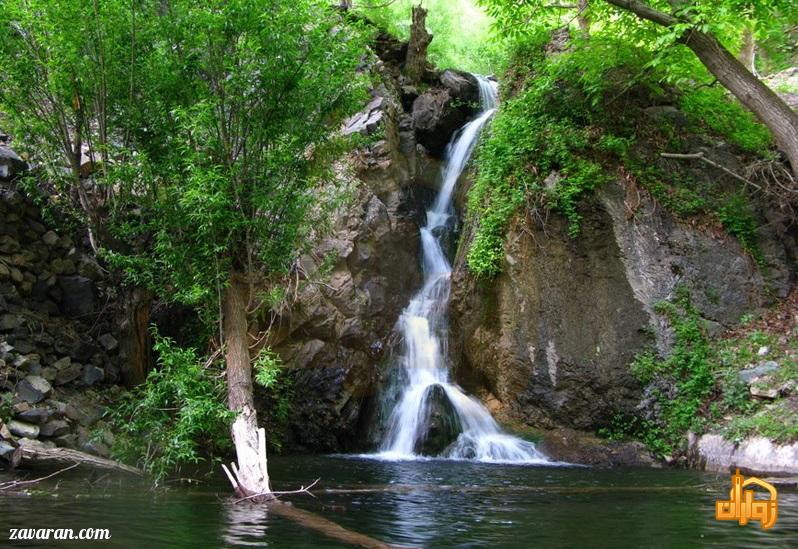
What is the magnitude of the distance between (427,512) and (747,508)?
11.1 ft

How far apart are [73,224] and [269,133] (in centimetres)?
426

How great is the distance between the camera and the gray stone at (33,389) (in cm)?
945

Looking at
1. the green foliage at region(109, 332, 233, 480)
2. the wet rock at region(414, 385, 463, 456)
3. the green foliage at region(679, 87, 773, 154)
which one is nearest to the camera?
the green foliage at region(109, 332, 233, 480)

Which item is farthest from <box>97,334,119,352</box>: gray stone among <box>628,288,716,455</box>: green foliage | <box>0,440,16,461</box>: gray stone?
<box>628,288,716,455</box>: green foliage

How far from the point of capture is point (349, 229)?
14125 mm

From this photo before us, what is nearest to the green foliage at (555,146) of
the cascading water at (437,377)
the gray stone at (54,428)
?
the cascading water at (437,377)

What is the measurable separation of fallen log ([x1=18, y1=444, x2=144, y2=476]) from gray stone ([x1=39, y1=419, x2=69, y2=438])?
2.84ft

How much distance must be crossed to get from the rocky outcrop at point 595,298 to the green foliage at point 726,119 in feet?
7.83

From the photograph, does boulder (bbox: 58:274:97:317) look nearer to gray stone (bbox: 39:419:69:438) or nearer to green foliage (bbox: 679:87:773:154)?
gray stone (bbox: 39:419:69:438)

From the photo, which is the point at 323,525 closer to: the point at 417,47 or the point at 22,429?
the point at 22,429

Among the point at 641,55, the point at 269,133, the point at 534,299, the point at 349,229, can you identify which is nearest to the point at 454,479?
the point at 534,299

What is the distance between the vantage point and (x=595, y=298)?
12500 mm

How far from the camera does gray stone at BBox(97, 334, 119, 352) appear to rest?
11.5 m

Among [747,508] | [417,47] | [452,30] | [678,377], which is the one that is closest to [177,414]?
[747,508]
